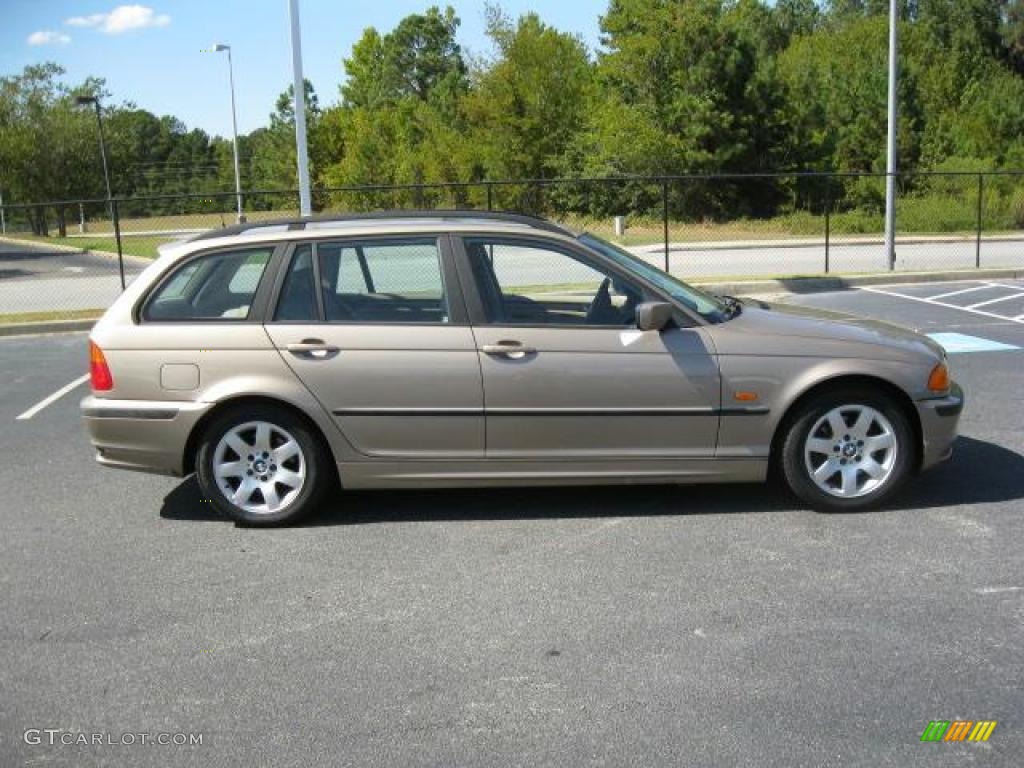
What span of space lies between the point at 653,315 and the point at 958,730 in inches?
97.9

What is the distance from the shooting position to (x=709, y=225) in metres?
39.5

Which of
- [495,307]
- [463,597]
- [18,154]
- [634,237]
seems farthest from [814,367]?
[18,154]

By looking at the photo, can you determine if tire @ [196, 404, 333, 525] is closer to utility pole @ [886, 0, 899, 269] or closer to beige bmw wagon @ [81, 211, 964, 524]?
beige bmw wagon @ [81, 211, 964, 524]

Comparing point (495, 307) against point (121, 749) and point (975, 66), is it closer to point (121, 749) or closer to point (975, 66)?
point (121, 749)

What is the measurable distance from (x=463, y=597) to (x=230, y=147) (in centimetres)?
9167

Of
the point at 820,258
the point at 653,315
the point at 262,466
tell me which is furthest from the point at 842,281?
the point at 262,466

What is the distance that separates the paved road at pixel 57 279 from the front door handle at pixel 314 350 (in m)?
12.8

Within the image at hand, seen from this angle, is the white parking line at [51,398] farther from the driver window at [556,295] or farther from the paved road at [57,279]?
the paved road at [57,279]

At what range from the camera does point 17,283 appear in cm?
2309

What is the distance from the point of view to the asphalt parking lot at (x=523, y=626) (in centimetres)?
336

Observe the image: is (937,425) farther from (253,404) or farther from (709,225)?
(709,225)

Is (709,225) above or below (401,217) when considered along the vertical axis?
below

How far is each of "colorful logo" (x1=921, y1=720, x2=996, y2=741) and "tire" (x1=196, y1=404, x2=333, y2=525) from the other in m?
3.25

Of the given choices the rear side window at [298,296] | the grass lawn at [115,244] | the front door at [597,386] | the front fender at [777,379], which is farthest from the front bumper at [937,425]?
the grass lawn at [115,244]
